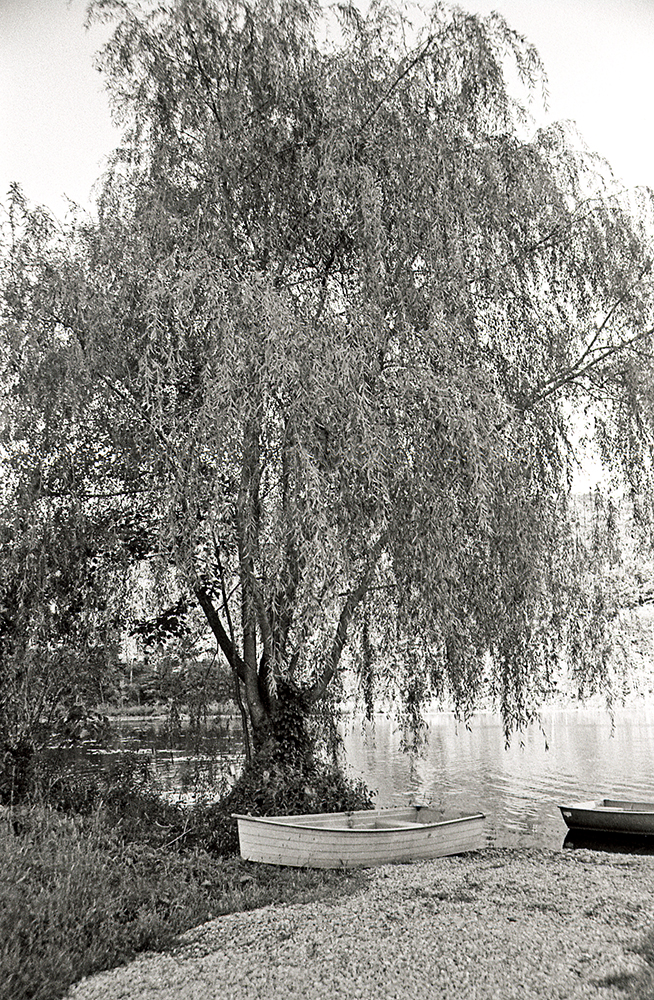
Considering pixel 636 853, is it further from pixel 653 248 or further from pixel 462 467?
pixel 653 248

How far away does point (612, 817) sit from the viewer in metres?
11.7

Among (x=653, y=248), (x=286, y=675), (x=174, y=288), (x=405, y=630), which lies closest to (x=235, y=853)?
(x=286, y=675)

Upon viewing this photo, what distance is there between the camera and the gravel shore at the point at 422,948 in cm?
486

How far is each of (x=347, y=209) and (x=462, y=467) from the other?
2743 mm

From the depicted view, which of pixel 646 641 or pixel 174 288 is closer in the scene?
pixel 174 288

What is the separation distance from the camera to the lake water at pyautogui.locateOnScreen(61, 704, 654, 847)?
12.8 metres

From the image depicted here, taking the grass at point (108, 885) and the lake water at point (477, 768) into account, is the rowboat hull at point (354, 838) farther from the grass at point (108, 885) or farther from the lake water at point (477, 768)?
the lake water at point (477, 768)

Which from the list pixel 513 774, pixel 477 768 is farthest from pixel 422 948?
pixel 477 768

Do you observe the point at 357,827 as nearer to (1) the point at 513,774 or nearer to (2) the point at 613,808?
(2) the point at 613,808

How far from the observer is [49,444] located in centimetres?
809

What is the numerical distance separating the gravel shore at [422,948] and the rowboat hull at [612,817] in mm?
3817

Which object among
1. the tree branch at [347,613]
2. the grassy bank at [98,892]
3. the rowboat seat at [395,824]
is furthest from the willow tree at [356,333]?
the grassy bank at [98,892]

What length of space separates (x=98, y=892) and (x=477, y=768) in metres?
18.9

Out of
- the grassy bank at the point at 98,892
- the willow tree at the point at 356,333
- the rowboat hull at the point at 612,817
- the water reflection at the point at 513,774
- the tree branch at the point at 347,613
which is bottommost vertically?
the water reflection at the point at 513,774
